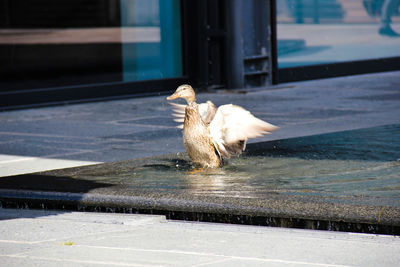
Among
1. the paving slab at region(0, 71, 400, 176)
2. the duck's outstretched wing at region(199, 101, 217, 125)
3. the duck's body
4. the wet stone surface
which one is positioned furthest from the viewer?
the paving slab at region(0, 71, 400, 176)

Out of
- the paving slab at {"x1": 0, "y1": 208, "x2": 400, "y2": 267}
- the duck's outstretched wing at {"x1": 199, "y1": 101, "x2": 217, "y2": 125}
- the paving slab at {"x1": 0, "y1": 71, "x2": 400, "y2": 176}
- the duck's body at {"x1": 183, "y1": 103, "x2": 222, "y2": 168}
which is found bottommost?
the paving slab at {"x1": 0, "y1": 71, "x2": 400, "y2": 176}

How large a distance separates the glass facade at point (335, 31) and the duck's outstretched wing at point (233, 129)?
1018cm

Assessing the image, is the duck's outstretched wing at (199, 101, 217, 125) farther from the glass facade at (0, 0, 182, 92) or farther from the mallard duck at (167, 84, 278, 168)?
the glass facade at (0, 0, 182, 92)

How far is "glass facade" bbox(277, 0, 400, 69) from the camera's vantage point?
17.2 m

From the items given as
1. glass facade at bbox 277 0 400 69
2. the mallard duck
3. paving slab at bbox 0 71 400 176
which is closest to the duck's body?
the mallard duck

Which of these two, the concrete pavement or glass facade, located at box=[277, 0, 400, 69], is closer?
the concrete pavement

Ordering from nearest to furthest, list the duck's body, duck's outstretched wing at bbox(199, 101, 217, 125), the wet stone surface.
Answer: the wet stone surface
the duck's body
duck's outstretched wing at bbox(199, 101, 217, 125)

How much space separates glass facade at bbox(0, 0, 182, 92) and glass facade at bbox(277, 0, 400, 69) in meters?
2.63

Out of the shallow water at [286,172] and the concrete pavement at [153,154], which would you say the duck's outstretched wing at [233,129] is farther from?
the concrete pavement at [153,154]

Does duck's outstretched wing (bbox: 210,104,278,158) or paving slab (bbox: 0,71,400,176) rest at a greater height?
duck's outstretched wing (bbox: 210,104,278,158)

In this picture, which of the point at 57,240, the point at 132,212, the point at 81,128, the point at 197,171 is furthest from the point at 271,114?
the point at 57,240

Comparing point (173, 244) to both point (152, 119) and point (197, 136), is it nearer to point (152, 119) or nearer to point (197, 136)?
point (197, 136)

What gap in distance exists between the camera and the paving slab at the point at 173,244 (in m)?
4.33

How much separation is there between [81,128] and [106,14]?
13.9 feet
